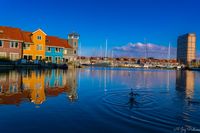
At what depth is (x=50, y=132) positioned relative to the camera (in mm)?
8984

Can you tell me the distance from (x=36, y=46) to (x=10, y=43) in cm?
1144

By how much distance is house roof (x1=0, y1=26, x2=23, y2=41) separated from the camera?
213ft

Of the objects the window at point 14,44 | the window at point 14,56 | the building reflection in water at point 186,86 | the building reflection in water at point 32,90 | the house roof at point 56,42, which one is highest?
the house roof at point 56,42

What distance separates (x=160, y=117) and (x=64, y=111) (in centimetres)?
427

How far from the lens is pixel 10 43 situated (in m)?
64.5

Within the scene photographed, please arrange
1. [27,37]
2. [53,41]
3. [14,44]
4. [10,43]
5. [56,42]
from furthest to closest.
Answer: [56,42] < [53,41] < [27,37] < [14,44] < [10,43]

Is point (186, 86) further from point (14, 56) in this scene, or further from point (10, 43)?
point (14, 56)

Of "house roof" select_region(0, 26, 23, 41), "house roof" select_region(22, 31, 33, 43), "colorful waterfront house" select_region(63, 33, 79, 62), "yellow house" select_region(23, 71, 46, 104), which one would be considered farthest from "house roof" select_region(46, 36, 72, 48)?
"yellow house" select_region(23, 71, 46, 104)

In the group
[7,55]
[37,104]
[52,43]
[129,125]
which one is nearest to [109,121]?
[129,125]

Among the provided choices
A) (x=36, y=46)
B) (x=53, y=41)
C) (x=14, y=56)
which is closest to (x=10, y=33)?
(x=14, y=56)

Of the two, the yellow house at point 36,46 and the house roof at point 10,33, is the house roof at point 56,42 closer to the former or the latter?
the yellow house at point 36,46

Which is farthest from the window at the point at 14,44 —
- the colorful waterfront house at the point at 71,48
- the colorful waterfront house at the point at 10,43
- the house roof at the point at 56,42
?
the colorful waterfront house at the point at 71,48

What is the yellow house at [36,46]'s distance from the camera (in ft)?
239

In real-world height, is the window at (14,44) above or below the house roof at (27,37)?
below
